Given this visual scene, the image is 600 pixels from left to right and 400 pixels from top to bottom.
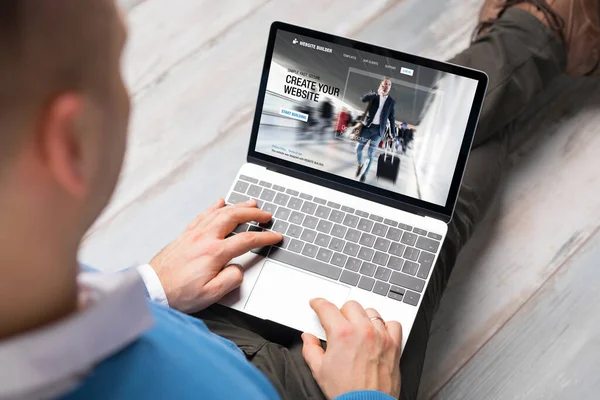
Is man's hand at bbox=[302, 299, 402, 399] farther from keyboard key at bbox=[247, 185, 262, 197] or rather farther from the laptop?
keyboard key at bbox=[247, 185, 262, 197]

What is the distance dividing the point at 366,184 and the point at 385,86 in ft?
0.44

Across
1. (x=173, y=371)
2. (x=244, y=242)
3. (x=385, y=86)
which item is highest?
(x=385, y=86)

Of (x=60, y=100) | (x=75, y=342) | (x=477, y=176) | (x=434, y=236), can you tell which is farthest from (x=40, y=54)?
(x=477, y=176)

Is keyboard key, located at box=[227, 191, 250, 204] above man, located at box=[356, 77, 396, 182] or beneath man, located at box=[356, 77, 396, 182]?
beneath

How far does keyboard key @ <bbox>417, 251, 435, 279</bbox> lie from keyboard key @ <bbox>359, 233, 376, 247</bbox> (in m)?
0.07

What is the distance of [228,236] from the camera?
0.81 meters

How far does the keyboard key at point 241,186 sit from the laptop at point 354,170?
0.10ft

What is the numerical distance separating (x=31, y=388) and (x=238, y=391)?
0.64 feet

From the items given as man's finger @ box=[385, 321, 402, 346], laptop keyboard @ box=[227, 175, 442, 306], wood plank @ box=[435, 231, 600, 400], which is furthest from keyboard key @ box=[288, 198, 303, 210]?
wood plank @ box=[435, 231, 600, 400]

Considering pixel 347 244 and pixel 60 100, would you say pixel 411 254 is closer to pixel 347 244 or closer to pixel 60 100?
pixel 347 244

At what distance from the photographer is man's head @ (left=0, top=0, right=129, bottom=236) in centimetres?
29

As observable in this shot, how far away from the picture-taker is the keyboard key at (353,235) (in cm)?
80

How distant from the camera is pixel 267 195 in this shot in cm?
83

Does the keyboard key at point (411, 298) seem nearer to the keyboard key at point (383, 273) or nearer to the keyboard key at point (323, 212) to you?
the keyboard key at point (383, 273)
